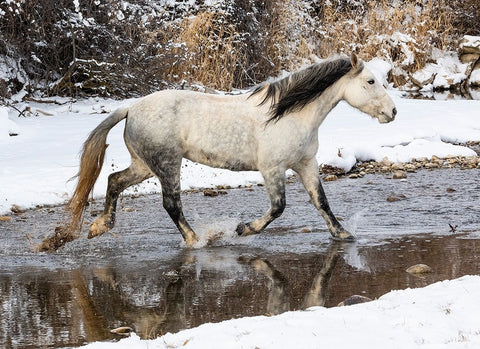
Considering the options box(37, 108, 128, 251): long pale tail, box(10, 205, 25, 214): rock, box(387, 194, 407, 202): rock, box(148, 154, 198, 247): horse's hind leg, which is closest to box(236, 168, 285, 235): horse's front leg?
box(148, 154, 198, 247): horse's hind leg

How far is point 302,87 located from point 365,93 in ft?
1.93

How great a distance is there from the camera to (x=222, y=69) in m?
17.7

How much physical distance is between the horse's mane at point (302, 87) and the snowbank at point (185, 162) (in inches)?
128

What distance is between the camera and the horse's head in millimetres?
7410

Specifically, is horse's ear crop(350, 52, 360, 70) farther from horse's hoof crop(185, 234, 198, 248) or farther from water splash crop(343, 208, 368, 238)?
horse's hoof crop(185, 234, 198, 248)

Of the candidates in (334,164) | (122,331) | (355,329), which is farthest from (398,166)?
(355,329)

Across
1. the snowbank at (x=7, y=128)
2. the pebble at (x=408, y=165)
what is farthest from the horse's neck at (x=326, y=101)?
the snowbank at (x=7, y=128)

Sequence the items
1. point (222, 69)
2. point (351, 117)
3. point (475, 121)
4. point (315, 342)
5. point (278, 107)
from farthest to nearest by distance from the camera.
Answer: point (222, 69)
point (351, 117)
point (475, 121)
point (278, 107)
point (315, 342)

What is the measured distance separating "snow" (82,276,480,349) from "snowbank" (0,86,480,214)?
5.33 meters

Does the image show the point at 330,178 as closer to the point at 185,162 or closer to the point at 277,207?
the point at 185,162

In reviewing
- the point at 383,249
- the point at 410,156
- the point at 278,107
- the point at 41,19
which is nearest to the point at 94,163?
the point at 278,107

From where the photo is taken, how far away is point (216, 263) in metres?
6.43

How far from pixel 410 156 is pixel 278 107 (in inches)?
197

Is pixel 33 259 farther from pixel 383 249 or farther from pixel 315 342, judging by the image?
pixel 315 342
